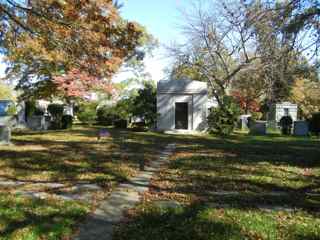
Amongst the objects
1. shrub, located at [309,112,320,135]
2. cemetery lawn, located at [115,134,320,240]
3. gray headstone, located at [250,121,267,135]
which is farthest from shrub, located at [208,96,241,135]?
cemetery lawn, located at [115,134,320,240]

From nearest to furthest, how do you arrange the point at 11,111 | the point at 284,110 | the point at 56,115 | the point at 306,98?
the point at 11,111 < the point at 56,115 < the point at 284,110 < the point at 306,98

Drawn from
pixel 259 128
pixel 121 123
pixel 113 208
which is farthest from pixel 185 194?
pixel 121 123

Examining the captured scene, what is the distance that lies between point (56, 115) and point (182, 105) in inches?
403

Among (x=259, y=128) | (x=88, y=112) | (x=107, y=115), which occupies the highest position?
(x=88, y=112)

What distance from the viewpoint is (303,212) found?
21.0 ft

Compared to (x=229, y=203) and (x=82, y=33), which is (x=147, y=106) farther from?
(x=229, y=203)

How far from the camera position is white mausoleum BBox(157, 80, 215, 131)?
25.8m

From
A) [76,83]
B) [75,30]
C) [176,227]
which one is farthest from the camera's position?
[76,83]

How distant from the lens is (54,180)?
866cm

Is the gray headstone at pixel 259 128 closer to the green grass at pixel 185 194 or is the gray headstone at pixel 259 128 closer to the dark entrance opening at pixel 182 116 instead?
the dark entrance opening at pixel 182 116

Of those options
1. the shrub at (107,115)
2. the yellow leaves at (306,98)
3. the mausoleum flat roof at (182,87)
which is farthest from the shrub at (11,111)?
the yellow leaves at (306,98)

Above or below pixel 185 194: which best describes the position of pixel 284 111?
above

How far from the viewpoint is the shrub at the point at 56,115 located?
2908 centimetres

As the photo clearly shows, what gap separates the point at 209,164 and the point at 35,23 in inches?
280
